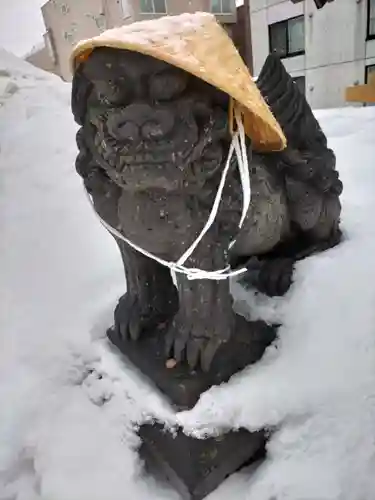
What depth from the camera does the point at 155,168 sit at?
447 mm

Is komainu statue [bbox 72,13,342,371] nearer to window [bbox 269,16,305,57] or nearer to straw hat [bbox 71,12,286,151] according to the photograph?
straw hat [bbox 71,12,286,151]

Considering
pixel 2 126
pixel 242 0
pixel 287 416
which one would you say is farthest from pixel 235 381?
pixel 242 0

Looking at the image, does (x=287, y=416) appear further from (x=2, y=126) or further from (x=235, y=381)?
(x=2, y=126)

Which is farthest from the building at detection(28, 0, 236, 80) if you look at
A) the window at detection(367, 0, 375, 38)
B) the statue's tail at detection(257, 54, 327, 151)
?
the window at detection(367, 0, 375, 38)

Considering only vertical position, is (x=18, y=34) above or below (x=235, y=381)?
above

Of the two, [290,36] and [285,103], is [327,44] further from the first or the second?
[285,103]

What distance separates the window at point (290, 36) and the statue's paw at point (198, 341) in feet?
5.17

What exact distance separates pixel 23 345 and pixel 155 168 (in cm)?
49

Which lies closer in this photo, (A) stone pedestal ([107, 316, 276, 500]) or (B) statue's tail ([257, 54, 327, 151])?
(A) stone pedestal ([107, 316, 276, 500])

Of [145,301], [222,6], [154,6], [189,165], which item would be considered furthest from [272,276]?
[222,6]

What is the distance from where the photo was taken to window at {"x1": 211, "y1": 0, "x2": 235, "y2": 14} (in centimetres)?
113

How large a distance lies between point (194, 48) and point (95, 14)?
33.9 inches

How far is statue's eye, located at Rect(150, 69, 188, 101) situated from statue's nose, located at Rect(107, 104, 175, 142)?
0.01 meters

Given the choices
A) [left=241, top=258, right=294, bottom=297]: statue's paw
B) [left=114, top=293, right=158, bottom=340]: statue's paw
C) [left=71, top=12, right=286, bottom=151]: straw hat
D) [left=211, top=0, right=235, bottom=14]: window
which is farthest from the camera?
[left=211, top=0, right=235, bottom=14]: window
